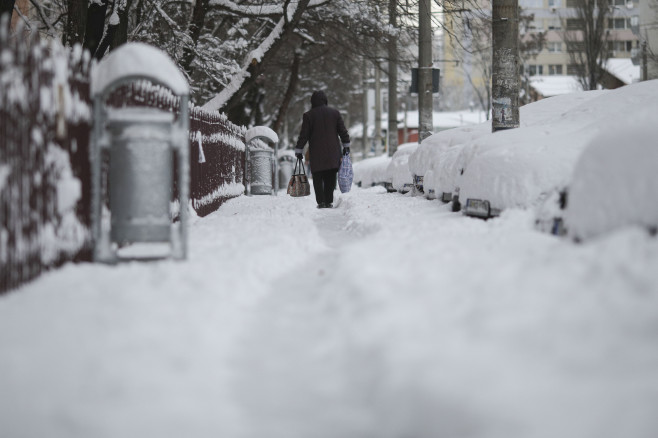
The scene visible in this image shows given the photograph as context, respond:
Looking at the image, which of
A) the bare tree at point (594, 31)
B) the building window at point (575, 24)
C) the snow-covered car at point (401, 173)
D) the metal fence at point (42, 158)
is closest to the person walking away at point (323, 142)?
the snow-covered car at point (401, 173)

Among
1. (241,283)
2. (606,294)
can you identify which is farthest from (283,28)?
(606,294)

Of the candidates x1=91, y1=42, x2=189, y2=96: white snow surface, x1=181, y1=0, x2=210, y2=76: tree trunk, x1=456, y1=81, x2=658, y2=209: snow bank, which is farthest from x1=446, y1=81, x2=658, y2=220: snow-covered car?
x1=181, y1=0, x2=210, y2=76: tree trunk

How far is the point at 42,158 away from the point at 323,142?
765cm

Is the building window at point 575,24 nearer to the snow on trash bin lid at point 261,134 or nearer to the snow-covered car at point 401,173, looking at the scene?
the snow-covered car at point 401,173

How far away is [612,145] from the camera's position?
5246mm

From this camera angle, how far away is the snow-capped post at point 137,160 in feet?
19.4

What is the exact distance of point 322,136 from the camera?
1272 cm

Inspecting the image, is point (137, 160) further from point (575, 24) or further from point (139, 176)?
point (575, 24)

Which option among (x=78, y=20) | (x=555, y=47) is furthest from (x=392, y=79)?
(x=555, y=47)

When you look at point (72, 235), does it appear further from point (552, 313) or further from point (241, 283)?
point (552, 313)

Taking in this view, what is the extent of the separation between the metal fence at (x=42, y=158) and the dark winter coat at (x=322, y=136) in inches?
228

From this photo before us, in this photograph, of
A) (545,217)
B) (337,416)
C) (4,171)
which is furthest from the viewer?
(545,217)

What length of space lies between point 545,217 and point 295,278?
7.93 ft

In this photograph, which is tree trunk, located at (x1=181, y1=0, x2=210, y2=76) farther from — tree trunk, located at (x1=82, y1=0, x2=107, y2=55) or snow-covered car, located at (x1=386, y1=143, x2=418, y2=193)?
snow-covered car, located at (x1=386, y1=143, x2=418, y2=193)
